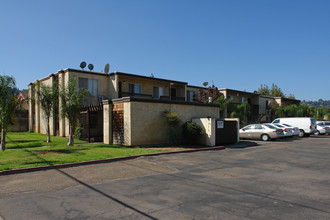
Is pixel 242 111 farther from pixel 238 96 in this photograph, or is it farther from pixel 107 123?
pixel 107 123

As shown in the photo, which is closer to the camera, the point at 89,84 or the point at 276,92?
the point at 89,84

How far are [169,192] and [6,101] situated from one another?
36.2 feet

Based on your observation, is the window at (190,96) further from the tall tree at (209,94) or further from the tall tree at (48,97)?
the tall tree at (48,97)

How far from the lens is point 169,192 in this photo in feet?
21.1

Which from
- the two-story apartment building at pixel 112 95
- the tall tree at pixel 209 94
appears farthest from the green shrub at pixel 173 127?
the tall tree at pixel 209 94

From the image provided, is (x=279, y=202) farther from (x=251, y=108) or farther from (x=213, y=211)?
(x=251, y=108)

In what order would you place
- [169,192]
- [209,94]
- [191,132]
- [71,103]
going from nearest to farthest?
[169,192] < [71,103] < [191,132] < [209,94]

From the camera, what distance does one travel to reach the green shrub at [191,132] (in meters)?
16.9

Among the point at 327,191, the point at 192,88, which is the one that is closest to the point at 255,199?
the point at 327,191

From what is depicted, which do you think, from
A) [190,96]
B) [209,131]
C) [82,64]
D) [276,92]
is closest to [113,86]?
[82,64]

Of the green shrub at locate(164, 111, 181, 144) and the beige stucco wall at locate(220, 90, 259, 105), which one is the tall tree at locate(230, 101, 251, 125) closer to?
the beige stucco wall at locate(220, 90, 259, 105)

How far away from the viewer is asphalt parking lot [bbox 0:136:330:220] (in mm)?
4996

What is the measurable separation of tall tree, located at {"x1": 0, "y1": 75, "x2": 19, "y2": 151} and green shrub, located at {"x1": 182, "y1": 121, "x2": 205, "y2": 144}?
10.1 metres

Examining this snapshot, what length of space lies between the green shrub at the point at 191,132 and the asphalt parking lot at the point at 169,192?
259 inches
